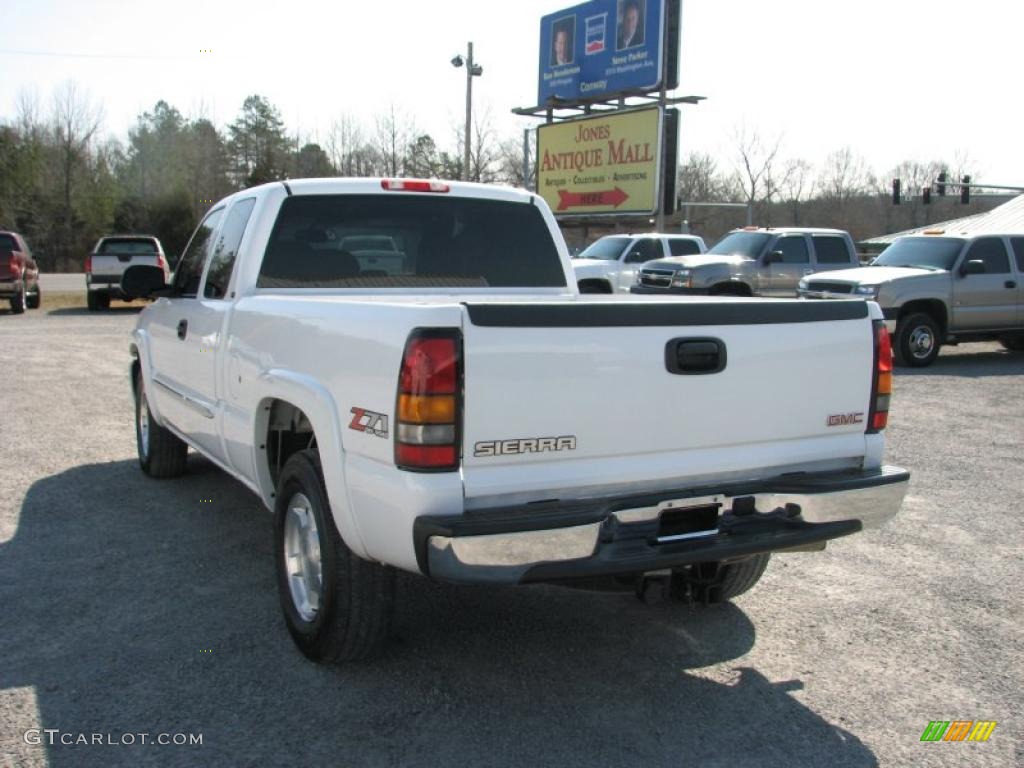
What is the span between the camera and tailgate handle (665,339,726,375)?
321 cm

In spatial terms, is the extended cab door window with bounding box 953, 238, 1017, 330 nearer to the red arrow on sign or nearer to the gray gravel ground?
the gray gravel ground

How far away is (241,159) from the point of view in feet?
215

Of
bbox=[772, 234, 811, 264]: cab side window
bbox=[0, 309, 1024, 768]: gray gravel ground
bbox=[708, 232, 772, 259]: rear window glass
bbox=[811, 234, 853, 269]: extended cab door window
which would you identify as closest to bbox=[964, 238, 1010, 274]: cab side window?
bbox=[811, 234, 853, 269]: extended cab door window

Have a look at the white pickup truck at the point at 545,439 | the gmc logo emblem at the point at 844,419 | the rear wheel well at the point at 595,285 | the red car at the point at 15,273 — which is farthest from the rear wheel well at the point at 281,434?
the red car at the point at 15,273

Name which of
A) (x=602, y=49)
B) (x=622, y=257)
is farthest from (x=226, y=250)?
(x=602, y=49)

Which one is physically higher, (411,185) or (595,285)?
(411,185)

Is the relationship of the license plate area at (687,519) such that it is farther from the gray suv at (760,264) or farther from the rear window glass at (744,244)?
the rear window glass at (744,244)

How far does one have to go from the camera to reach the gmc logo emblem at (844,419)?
3.61 metres

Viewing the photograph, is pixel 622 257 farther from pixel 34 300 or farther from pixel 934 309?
pixel 34 300

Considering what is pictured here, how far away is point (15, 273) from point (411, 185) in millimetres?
18748

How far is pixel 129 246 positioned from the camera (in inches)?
878

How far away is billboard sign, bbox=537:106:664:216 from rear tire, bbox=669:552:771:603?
2647 cm

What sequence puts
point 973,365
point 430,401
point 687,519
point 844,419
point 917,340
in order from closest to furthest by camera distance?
point 430,401, point 687,519, point 844,419, point 917,340, point 973,365

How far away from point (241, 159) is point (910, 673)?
67.3 metres
